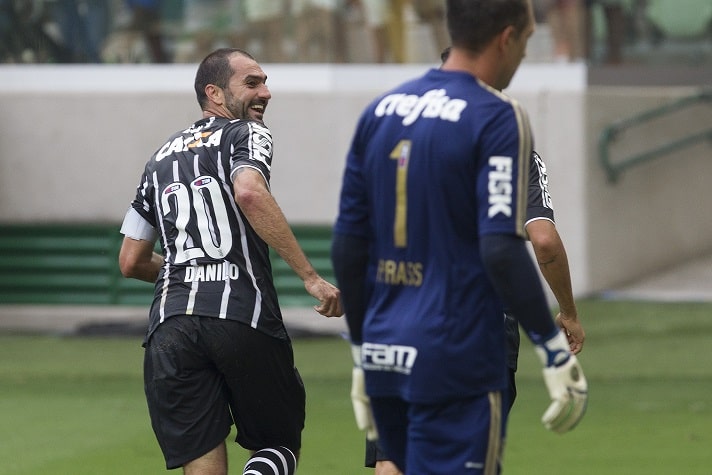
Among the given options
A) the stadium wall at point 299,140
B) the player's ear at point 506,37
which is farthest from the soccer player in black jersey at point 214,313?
the stadium wall at point 299,140

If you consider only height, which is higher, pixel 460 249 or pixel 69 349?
pixel 460 249

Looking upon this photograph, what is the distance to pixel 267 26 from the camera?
14.1 m

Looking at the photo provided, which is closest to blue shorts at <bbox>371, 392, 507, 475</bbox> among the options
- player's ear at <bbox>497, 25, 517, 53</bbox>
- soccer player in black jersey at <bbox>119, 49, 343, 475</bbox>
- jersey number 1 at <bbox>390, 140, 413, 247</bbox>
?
jersey number 1 at <bbox>390, 140, 413, 247</bbox>

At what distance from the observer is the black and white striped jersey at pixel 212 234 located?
5.61m

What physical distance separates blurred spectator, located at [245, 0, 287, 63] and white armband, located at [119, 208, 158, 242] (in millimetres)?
8282

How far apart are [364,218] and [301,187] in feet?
33.8

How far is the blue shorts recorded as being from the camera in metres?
4.13

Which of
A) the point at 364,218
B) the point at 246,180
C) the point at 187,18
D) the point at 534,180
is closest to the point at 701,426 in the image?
the point at 534,180

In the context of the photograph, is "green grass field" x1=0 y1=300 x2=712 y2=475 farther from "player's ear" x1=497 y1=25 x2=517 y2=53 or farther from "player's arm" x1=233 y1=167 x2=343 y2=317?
"player's ear" x1=497 y1=25 x2=517 y2=53

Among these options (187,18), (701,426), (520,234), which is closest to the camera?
(520,234)

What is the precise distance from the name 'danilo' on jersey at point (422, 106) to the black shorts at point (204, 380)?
1654 millimetres

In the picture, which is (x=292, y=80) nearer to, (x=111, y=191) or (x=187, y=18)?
(x=187, y=18)

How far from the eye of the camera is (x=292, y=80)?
14508mm

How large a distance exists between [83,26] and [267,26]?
Result: 6.83 ft
